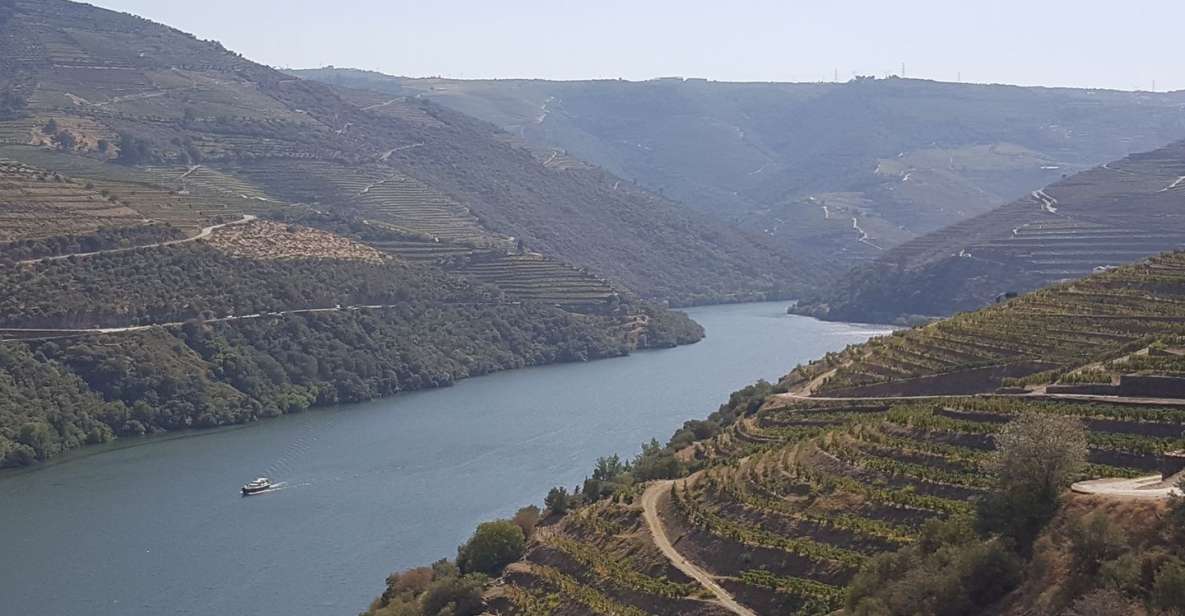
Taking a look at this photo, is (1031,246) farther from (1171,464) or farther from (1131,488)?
(1131,488)

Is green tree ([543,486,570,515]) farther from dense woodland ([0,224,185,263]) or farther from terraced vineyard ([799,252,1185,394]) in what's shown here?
dense woodland ([0,224,185,263])

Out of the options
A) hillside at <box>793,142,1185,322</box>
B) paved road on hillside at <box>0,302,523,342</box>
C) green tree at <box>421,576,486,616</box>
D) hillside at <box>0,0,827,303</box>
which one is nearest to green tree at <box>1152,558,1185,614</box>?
green tree at <box>421,576,486,616</box>

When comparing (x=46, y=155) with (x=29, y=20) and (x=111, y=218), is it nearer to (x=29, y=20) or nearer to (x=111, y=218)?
(x=111, y=218)

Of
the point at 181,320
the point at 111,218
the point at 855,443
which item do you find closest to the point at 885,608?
the point at 855,443

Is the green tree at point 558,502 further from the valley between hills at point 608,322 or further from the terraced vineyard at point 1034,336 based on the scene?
the terraced vineyard at point 1034,336

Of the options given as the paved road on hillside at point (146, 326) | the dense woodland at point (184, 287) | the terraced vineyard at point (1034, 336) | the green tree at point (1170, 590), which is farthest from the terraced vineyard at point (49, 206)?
the green tree at point (1170, 590)

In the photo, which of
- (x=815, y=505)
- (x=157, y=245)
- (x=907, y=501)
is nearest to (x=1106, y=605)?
(x=907, y=501)

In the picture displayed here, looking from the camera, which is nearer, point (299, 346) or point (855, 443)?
point (855, 443)
